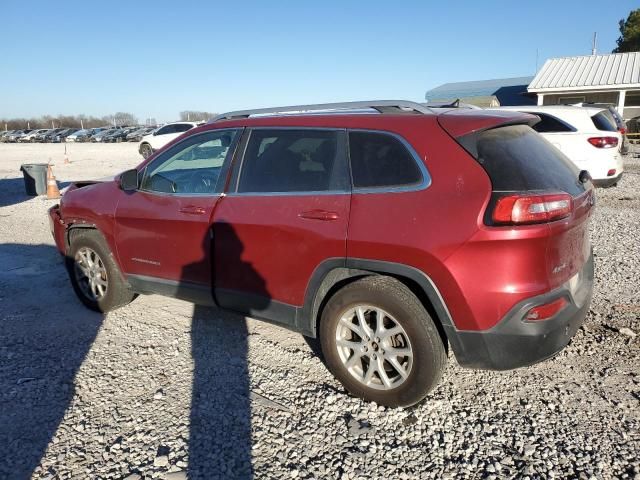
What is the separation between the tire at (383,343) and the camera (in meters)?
2.81

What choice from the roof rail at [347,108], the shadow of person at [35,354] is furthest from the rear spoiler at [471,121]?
the shadow of person at [35,354]

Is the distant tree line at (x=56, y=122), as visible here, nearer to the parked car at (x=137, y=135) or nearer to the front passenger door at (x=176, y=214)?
the parked car at (x=137, y=135)

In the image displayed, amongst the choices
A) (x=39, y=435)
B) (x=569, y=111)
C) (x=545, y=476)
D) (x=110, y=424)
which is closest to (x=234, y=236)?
(x=110, y=424)

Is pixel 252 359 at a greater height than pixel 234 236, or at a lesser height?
lesser

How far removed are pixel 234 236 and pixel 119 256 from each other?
1479 millimetres

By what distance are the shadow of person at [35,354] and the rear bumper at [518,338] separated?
245cm

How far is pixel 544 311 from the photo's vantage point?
263 cm

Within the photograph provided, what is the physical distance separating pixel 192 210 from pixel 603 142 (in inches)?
323

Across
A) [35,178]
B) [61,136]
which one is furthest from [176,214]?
[61,136]

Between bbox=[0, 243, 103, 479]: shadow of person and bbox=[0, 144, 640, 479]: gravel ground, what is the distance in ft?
0.05

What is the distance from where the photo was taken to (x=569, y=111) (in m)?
9.58

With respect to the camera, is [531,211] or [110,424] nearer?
[531,211]

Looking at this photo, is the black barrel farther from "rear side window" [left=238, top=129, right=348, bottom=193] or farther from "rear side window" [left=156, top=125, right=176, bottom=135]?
"rear side window" [left=238, top=129, right=348, bottom=193]

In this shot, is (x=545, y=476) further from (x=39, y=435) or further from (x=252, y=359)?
(x=39, y=435)
